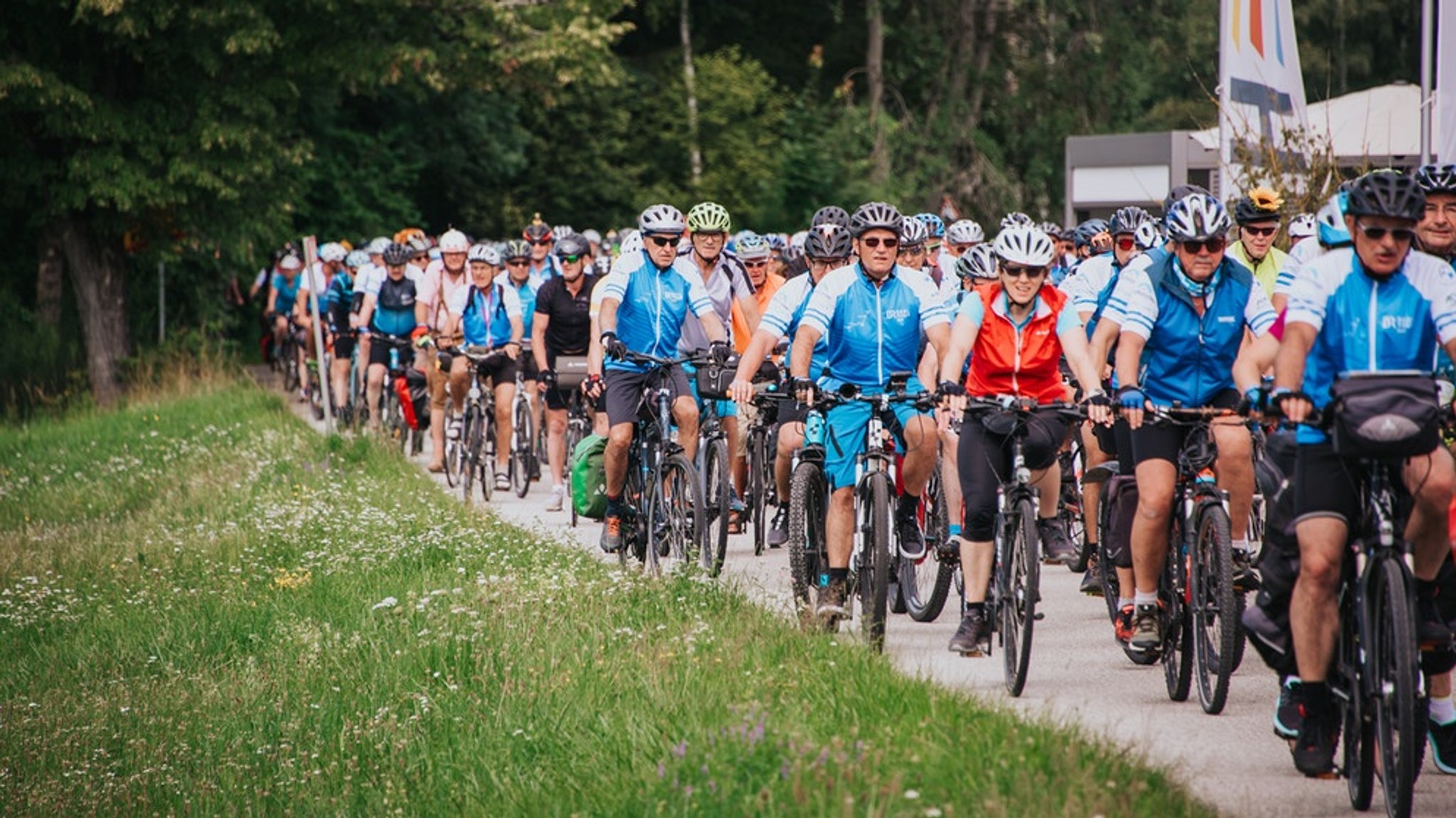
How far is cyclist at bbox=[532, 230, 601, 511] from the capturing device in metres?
16.0

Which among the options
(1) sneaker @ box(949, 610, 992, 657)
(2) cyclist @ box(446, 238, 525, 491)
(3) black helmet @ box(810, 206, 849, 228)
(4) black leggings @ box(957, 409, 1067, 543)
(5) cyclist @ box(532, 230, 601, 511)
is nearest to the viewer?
(4) black leggings @ box(957, 409, 1067, 543)

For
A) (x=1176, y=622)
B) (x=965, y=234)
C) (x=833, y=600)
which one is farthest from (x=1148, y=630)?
(x=965, y=234)

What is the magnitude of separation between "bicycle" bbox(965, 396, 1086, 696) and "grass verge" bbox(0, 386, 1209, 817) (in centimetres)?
69

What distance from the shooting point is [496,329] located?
17.5m

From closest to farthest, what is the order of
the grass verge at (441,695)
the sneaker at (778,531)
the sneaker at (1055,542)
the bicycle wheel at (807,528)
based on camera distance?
the grass verge at (441,695)
the bicycle wheel at (807,528)
the sneaker at (1055,542)
the sneaker at (778,531)

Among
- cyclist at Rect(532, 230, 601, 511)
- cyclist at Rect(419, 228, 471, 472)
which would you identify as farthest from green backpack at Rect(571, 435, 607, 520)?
cyclist at Rect(419, 228, 471, 472)

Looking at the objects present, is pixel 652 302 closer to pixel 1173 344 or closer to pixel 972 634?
pixel 972 634

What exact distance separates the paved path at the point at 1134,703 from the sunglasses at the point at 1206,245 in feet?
5.98

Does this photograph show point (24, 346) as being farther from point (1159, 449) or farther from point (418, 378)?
point (1159, 449)

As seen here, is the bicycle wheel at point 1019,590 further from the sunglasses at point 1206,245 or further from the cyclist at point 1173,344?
the sunglasses at point 1206,245

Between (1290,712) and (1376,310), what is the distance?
1.41 metres

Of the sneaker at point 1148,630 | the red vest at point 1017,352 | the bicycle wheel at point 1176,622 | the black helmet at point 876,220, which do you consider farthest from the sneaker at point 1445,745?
the black helmet at point 876,220

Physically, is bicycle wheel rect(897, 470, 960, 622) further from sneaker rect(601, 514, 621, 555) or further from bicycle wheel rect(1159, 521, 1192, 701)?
sneaker rect(601, 514, 621, 555)

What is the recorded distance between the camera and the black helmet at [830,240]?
12.4 m
